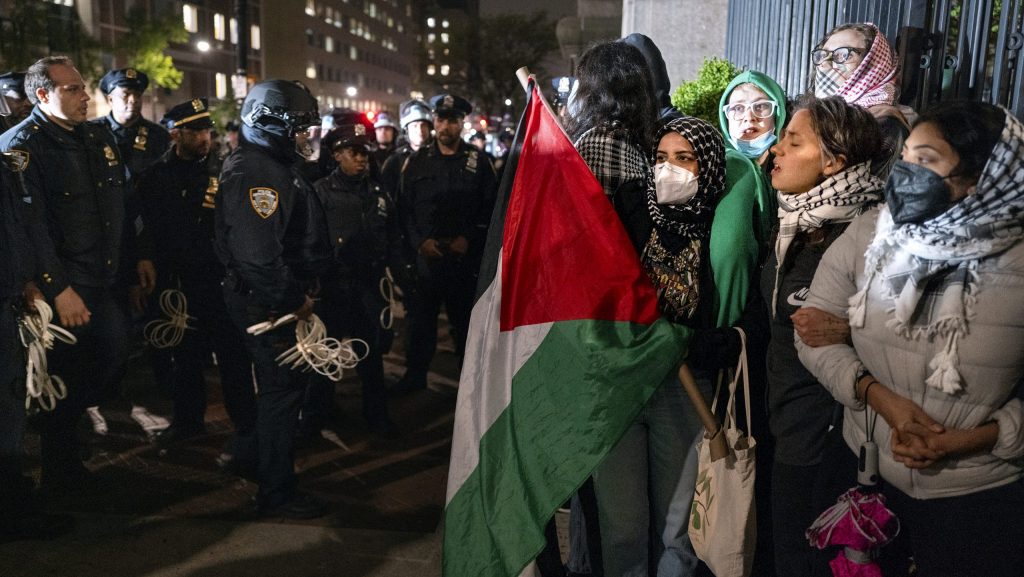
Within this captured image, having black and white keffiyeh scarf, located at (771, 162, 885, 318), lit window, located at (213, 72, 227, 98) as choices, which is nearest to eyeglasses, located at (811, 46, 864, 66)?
black and white keffiyeh scarf, located at (771, 162, 885, 318)

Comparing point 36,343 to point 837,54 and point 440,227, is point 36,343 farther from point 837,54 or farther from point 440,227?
point 837,54

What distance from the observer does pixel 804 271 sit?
2842 mm

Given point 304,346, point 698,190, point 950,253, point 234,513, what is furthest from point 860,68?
point 234,513

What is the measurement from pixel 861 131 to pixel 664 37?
17.3ft

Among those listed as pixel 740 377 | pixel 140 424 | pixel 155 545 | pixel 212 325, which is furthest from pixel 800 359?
pixel 140 424

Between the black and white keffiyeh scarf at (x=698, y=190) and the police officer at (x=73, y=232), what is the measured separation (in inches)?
132

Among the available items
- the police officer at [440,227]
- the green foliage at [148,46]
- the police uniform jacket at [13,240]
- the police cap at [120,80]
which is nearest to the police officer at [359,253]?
the police officer at [440,227]

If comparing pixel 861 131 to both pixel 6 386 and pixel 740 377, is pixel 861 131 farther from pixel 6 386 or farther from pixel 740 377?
pixel 6 386

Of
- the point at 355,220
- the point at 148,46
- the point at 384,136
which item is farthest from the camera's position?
the point at 148,46

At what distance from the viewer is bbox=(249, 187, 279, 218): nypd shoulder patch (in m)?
4.27

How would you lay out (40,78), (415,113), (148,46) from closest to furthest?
1. (40,78)
2. (415,113)
3. (148,46)

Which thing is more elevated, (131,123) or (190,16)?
(190,16)

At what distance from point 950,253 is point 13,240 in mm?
4164

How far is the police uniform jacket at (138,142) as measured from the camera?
7.08 metres
